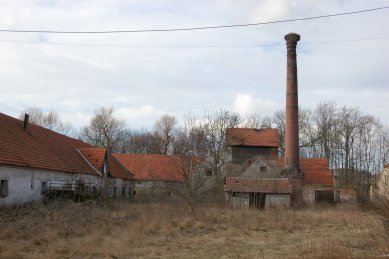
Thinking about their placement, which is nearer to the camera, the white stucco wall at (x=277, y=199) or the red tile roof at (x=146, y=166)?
the white stucco wall at (x=277, y=199)

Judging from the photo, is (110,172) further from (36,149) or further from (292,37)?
(292,37)

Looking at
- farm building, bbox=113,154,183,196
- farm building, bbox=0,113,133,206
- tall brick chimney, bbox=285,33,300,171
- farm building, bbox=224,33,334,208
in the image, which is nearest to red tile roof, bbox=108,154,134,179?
farm building, bbox=0,113,133,206

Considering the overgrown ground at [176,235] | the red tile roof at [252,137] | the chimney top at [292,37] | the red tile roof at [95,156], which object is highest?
the chimney top at [292,37]

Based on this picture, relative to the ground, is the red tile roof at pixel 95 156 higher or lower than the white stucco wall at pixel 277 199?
higher

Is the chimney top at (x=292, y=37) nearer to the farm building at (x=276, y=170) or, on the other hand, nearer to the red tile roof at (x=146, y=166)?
the farm building at (x=276, y=170)

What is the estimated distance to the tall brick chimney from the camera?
42.8m

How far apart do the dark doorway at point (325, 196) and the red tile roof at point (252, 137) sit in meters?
11.8

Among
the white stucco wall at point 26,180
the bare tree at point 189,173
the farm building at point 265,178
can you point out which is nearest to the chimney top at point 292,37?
the farm building at point 265,178

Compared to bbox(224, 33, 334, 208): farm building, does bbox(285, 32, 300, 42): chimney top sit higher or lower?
higher

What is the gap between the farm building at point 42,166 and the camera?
22.7m

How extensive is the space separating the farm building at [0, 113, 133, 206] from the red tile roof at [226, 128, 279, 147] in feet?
56.2

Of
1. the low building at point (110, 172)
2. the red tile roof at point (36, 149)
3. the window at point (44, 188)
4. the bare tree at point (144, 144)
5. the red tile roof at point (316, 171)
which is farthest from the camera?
the bare tree at point (144, 144)

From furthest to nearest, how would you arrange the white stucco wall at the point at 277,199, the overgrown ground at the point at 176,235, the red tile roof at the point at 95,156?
the white stucco wall at the point at 277,199, the red tile roof at the point at 95,156, the overgrown ground at the point at 176,235

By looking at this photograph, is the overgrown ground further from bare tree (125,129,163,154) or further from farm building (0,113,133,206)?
bare tree (125,129,163,154)
